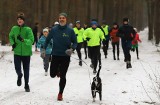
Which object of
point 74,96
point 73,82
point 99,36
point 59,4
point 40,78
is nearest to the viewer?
point 74,96

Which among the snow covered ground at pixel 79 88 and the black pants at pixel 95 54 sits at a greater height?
the black pants at pixel 95 54

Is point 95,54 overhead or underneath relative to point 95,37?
underneath

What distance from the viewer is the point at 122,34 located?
15.6 meters

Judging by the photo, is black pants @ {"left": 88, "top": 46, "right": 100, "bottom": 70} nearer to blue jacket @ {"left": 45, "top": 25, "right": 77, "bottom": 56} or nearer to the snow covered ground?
the snow covered ground

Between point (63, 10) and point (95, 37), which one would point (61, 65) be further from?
point (63, 10)

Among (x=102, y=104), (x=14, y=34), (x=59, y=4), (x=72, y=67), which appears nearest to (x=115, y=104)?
(x=102, y=104)

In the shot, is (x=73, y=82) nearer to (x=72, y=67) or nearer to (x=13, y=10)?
(x=72, y=67)

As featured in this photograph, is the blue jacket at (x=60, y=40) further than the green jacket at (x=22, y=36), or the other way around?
the green jacket at (x=22, y=36)

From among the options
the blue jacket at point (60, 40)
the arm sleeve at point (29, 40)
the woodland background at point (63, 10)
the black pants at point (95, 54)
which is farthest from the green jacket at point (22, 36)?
the woodland background at point (63, 10)

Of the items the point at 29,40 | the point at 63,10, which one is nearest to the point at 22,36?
the point at 29,40

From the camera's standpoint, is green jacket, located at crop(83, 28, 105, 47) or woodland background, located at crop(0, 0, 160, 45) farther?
woodland background, located at crop(0, 0, 160, 45)

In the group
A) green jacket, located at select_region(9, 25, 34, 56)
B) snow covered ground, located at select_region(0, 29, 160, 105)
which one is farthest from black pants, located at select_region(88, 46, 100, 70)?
green jacket, located at select_region(9, 25, 34, 56)

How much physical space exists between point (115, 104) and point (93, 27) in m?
5.33

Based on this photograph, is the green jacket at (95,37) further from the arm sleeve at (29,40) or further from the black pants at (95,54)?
the arm sleeve at (29,40)
